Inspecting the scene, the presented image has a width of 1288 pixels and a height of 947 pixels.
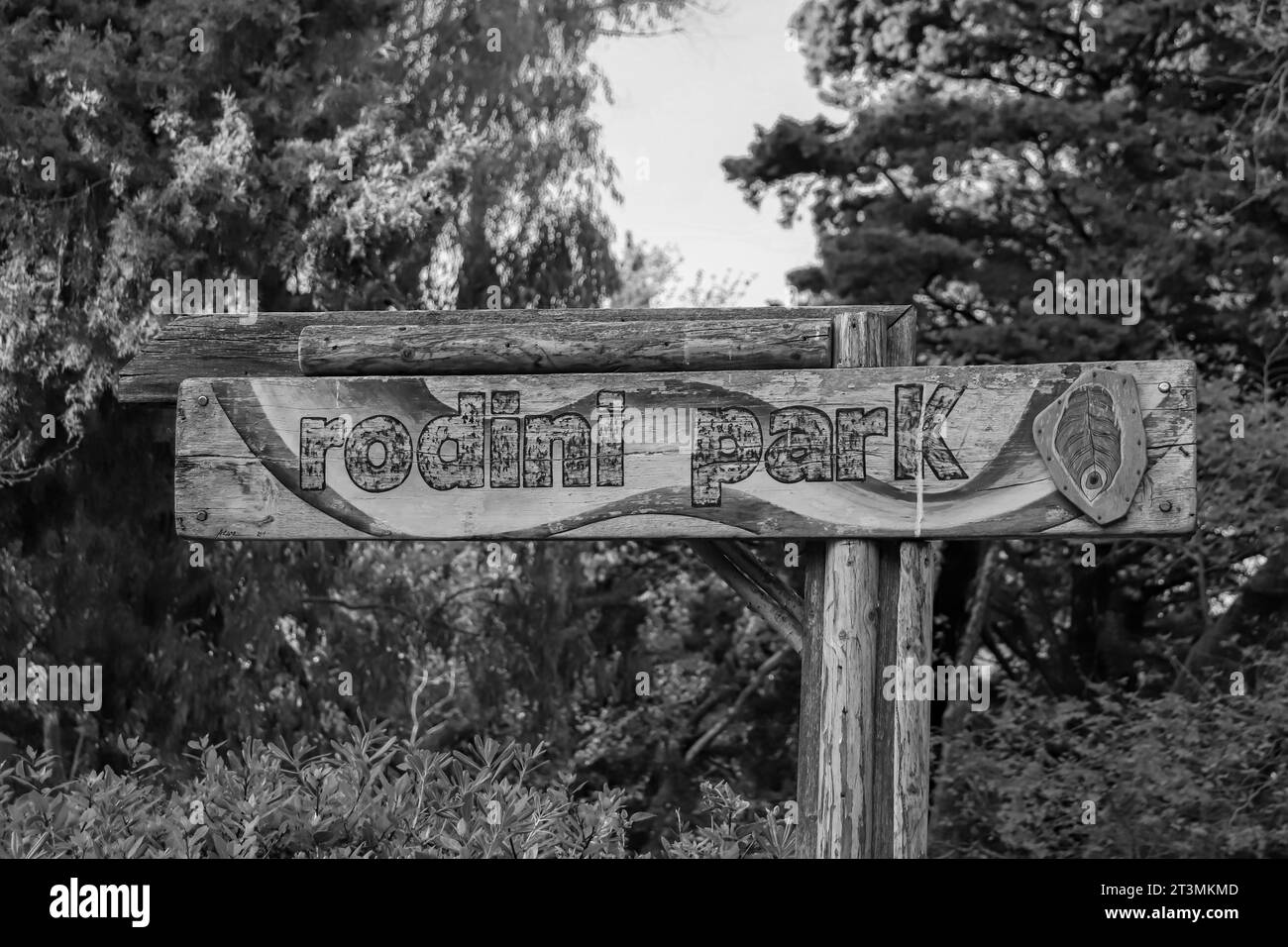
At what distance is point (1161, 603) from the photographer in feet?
42.7

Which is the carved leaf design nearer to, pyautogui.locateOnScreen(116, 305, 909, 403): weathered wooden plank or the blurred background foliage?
pyautogui.locateOnScreen(116, 305, 909, 403): weathered wooden plank

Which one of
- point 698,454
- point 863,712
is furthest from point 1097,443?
point 698,454

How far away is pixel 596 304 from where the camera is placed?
11.8 metres

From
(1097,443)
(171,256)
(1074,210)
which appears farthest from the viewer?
(1074,210)

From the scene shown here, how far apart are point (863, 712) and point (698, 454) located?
0.90 m

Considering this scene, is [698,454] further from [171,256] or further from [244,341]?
[171,256]

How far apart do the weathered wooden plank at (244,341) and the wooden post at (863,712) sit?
40.8 inches

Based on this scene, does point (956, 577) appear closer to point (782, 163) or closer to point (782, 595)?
point (782, 163)

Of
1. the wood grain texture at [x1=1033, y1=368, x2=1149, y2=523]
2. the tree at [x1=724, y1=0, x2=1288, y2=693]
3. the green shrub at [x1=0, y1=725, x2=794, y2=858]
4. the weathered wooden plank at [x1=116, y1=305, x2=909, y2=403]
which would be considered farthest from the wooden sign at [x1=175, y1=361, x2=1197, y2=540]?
the tree at [x1=724, y1=0, x2=1288, y2=693]

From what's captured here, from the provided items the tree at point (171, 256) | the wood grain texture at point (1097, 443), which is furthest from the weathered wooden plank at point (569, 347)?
the tree at point (171, 256)

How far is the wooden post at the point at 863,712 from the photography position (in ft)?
13.2
